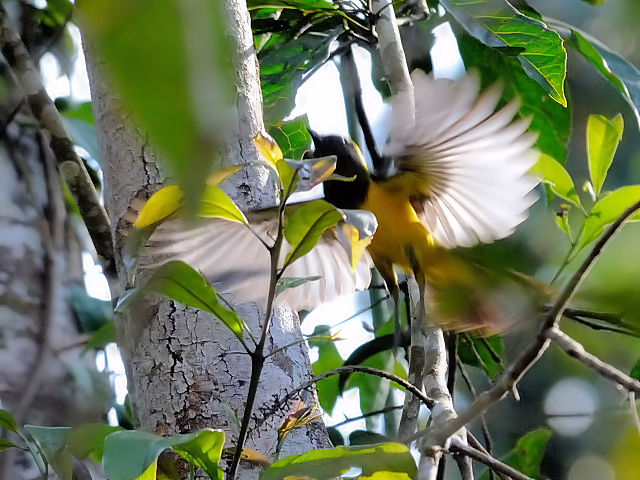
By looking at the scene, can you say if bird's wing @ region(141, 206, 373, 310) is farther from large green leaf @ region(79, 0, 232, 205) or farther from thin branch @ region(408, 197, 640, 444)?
large green leaf @ region(79, 0, 232, 205)

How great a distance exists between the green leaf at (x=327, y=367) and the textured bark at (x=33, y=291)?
37 centimetres

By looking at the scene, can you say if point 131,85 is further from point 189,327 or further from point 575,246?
point 575,246

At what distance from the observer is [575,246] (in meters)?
0.88

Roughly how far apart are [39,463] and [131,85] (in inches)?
24.2

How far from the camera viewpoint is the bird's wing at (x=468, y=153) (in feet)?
2.85

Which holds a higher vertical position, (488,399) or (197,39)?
(197,39)

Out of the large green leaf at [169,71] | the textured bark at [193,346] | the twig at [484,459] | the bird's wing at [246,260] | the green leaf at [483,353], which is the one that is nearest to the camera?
the large green leaf at [169,71]

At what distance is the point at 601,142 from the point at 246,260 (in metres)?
0.45

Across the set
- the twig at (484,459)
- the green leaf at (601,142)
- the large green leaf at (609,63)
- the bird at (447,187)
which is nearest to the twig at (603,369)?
the twig at (484,459)

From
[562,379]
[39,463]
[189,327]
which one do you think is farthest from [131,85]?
[562,379]

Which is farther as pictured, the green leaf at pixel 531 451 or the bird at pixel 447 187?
the green leaf at pixel 531 451

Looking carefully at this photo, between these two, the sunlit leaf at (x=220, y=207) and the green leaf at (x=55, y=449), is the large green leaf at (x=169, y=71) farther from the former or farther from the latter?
the green leaf at (x=55, y=449)

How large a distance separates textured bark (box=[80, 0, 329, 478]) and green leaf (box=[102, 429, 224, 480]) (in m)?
0.18

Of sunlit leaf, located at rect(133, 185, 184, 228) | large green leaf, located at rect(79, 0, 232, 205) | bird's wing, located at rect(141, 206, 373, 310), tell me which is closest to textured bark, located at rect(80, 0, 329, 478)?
bird's wing, located at rect(141, 206, 373, 310)
